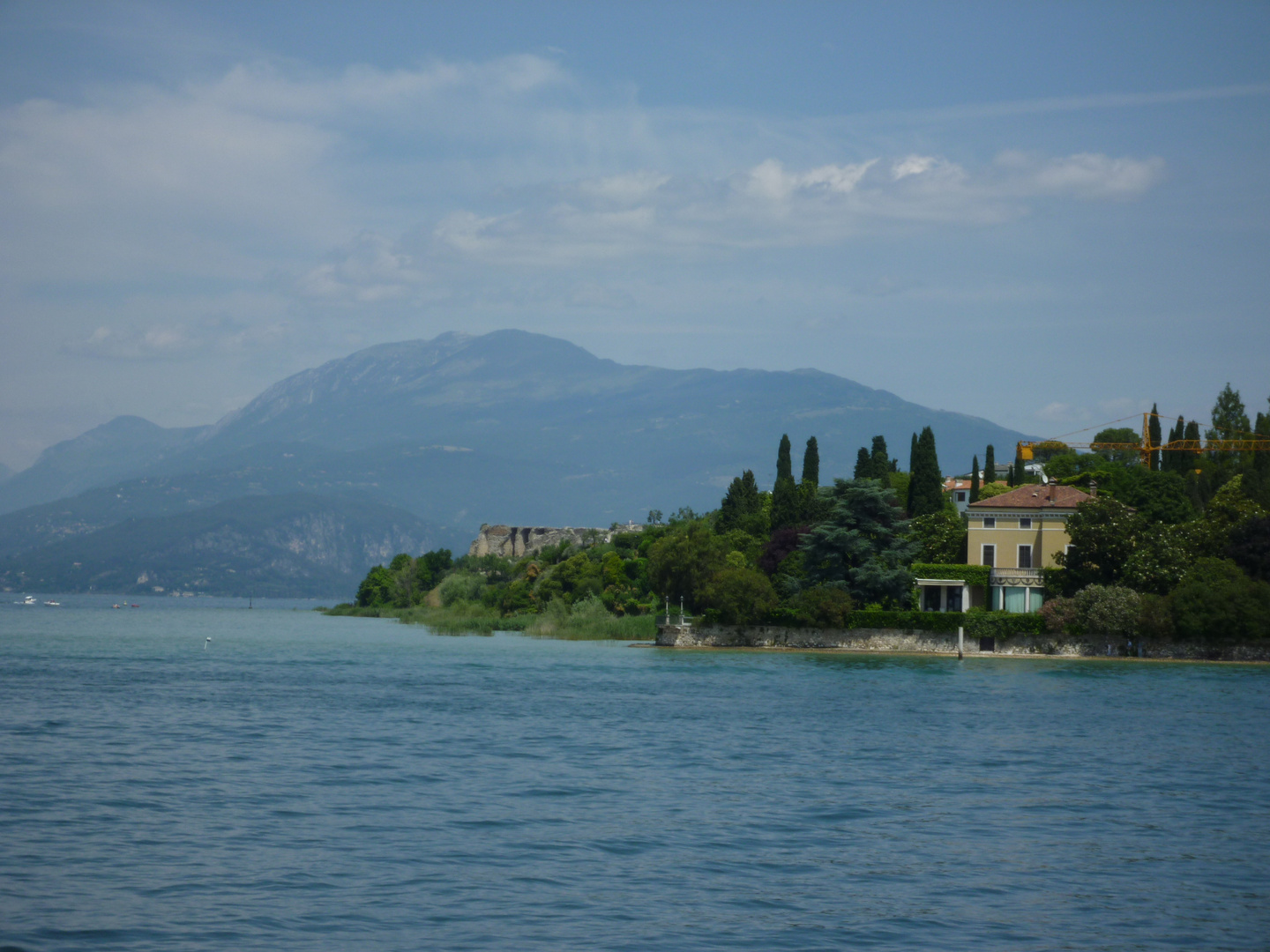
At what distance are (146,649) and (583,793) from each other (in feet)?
170

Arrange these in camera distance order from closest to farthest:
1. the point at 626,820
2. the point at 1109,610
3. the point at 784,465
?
the point at 626,820
the point at 1109,610
the point at 784,465

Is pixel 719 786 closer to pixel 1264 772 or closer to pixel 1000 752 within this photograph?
pixel 1000 752

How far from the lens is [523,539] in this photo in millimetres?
153000

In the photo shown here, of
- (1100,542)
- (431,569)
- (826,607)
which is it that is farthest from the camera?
(431,569)

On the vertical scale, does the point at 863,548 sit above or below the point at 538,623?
above

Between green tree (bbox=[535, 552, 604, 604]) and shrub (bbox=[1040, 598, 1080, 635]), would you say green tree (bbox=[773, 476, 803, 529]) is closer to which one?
green tree (bbox=[535, 552, 604, 604])

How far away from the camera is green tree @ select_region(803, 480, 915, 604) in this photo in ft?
227

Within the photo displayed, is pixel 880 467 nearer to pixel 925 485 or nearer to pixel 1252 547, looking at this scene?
pixel 925 485

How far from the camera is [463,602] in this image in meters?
112

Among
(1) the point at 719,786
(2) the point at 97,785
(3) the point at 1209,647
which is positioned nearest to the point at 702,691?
(1) the point at 719,786

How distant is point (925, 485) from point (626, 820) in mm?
65213

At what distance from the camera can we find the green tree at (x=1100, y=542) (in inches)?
2522

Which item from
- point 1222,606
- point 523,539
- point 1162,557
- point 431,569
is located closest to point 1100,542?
point 1162,557

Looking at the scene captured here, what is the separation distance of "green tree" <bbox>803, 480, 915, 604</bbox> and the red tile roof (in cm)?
523
